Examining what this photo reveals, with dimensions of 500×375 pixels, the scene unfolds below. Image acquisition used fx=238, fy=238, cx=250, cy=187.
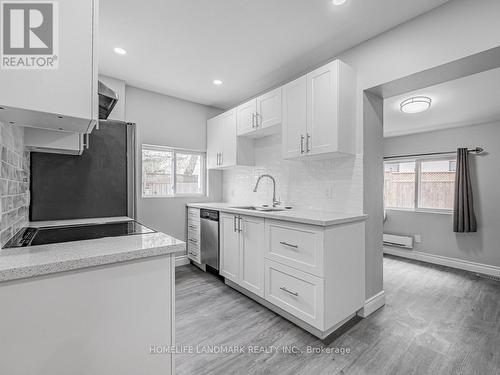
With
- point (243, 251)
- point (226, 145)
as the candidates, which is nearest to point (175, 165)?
point (226, 145)

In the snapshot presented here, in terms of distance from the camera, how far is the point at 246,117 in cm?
315

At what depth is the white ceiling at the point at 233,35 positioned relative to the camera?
1.83 meters

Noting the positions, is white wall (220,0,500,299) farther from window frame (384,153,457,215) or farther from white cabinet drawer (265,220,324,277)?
window frame (384,153,457,215)

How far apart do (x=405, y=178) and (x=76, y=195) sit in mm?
5138

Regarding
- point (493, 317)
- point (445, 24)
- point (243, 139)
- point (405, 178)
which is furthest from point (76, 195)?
point (405, 178)

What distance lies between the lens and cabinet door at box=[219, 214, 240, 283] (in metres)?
2.70

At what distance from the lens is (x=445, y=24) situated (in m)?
1.76

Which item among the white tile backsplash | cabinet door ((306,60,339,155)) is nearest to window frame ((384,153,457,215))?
the white tile backsplash

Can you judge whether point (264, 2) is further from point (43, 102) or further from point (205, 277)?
point (205, 277)

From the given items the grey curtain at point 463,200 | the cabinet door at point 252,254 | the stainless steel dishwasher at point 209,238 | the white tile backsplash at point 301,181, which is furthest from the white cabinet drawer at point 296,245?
the grey curtain at point 463,200

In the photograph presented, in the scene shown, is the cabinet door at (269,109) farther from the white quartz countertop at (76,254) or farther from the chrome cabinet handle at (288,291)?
the white quartz countertop at (76,254)

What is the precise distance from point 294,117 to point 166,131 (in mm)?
2019

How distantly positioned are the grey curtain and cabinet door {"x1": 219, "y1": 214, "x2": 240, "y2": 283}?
3425mm

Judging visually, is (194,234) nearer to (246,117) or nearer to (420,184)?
(246,117)
